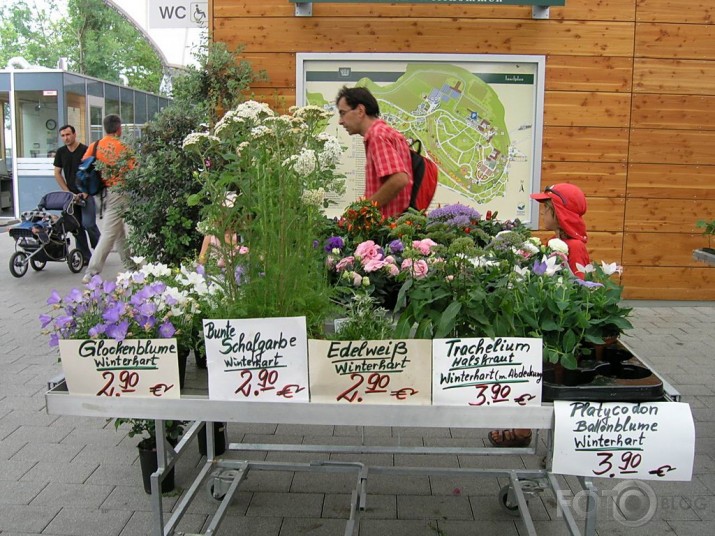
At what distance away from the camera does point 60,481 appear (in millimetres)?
3404

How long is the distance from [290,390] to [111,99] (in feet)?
55.3

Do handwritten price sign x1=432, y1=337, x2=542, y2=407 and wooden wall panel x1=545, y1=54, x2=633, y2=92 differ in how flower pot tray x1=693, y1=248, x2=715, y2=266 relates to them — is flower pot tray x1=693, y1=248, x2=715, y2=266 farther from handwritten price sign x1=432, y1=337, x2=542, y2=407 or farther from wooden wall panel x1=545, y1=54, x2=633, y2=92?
wooden wall panel x1=545, y1=54, x2=633, y2=92

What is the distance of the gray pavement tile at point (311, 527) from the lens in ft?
9.87

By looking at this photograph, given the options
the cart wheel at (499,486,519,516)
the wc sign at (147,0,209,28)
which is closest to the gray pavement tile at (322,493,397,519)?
the cart wheel at (499,486,519,516)

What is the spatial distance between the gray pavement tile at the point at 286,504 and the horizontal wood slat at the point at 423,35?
4362 millimetres

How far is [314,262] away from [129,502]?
5.48ft

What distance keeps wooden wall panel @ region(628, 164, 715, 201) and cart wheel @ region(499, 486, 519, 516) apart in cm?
438

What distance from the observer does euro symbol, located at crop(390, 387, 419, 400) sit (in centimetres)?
208

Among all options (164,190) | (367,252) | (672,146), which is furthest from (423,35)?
(367,252)

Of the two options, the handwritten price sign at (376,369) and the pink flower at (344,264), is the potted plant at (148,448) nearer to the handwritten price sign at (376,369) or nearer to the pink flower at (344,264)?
the pink flower at (344,264)

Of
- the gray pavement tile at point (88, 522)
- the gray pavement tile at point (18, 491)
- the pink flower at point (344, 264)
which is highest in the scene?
the pink flower at point (344, 264)

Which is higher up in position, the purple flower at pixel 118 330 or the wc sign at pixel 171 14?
the wc sign at pixel 171 14

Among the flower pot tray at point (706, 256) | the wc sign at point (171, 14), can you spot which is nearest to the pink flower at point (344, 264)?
the flower pot tray at point (706, 256)

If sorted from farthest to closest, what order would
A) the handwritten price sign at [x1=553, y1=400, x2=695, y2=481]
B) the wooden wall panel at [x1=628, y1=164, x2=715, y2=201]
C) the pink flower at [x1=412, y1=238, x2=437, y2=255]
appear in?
the wooden wall panel at [x1=628, y1=164, x2=715, y2=201]
the pink flower at [x1=412, y1=238, x2=437, y2=255]
the handwritten price sign at [x1=553, y1=400, x2=695, y2=481]
